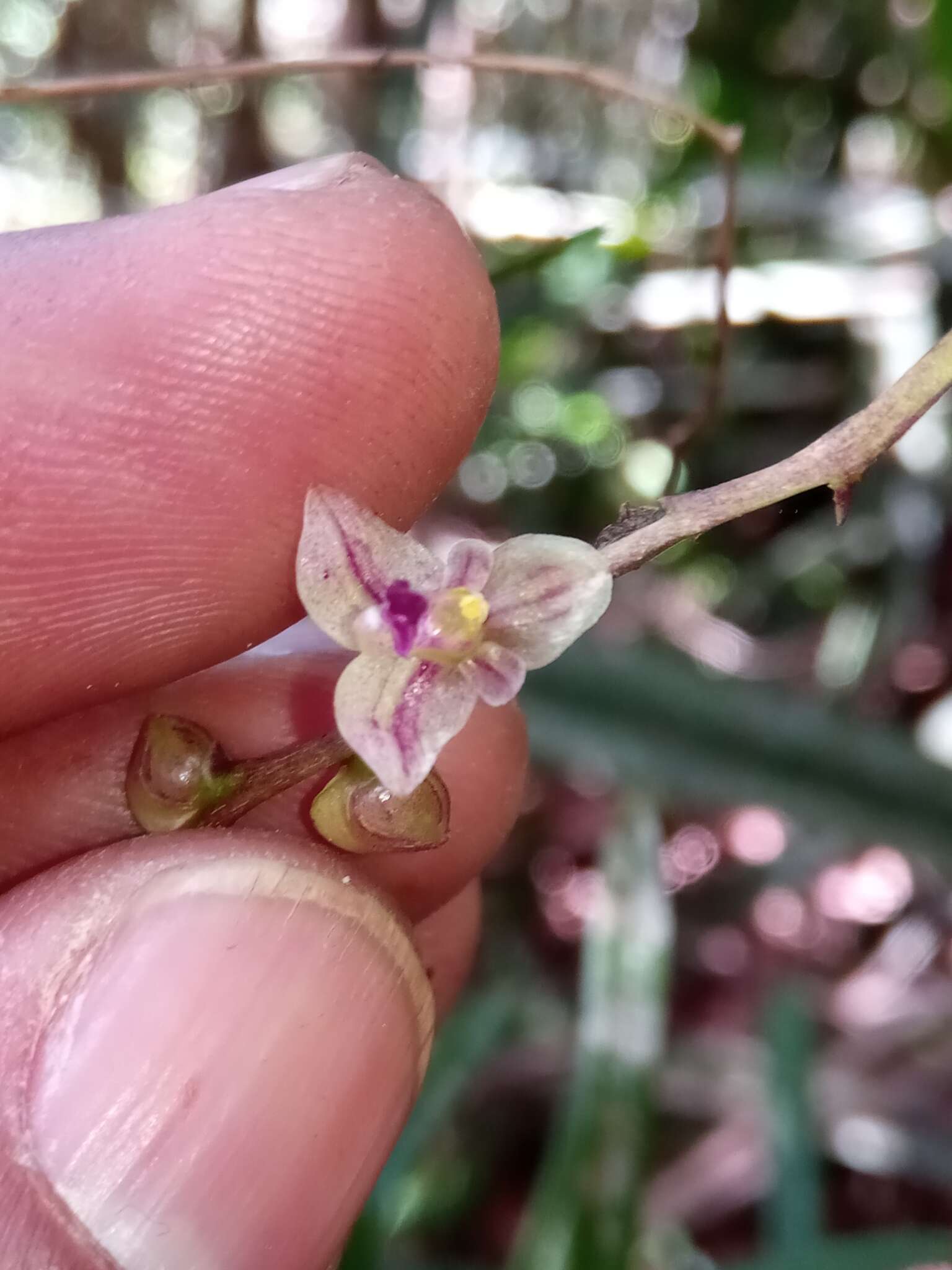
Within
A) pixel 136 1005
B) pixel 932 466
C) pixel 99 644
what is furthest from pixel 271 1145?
pixel 932 466

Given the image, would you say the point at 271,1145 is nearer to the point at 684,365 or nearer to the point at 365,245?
the point at 365,245

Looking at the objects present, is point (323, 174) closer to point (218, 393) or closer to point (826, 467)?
point (218, 393)

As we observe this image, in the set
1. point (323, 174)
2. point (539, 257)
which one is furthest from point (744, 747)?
point (323, 174)

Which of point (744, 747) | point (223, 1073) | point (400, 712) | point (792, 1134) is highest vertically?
point (400, 712)

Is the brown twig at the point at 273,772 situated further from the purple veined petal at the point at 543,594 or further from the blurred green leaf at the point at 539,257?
the blurred green leaf at the point at 539,257

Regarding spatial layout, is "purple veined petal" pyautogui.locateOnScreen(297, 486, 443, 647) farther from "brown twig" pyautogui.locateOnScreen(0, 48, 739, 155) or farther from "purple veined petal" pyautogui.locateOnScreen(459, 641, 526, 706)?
"brown twig" pyautogui.locateOnScreen(0, 48, 739, 155)

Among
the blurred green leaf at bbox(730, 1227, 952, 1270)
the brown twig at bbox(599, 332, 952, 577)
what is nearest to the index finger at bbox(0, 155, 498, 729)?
the brown twig at bbox(599, 332, 952, 577)

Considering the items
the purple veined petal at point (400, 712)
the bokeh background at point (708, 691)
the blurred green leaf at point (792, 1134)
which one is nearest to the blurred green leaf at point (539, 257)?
the bokeh background at point (708, 691)
